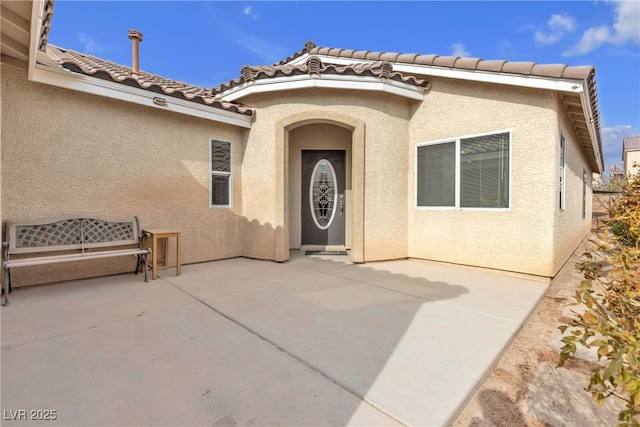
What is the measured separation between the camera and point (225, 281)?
6.07 m

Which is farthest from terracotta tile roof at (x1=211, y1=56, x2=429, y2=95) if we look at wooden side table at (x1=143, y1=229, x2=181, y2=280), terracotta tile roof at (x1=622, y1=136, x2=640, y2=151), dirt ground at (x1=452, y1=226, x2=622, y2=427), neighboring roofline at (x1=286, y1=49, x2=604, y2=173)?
terracotta tile roof at (x1=622, y1=136, x2=640, y2=151)

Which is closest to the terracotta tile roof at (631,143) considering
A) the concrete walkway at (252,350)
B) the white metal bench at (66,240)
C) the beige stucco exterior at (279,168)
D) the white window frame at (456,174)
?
the beige stucco exterior at (279,168)

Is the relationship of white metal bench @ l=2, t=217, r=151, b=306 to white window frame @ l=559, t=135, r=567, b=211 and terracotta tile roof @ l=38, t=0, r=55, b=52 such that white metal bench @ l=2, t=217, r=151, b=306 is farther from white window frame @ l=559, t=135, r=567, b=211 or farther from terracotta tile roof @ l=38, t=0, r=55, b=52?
white window frame @ l=559, t=135, r=567, b=211

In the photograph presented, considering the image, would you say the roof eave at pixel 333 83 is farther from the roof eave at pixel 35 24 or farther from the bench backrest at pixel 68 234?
the bench backrest at pixel 68 234

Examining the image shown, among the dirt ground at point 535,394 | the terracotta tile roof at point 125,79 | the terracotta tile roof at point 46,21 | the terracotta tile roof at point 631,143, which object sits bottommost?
the dirt ground at point 535,394

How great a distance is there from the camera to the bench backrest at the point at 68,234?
5.13 metres

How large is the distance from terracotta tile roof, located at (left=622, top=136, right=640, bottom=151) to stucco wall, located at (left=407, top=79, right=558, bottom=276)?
4486 cm

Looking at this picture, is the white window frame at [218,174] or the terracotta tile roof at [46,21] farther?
the white window frame at [218,174]

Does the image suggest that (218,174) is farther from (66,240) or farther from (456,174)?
(456,174)

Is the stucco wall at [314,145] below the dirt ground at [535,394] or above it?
above

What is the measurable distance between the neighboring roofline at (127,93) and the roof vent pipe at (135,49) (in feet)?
12.3

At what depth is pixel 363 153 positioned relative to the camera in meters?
7.90

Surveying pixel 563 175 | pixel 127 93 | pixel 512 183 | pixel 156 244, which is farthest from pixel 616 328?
pixel 127 93

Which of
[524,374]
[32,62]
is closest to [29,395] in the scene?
[524,374]
